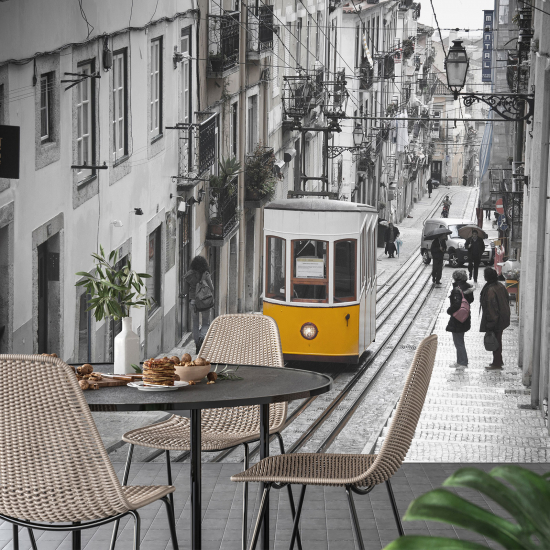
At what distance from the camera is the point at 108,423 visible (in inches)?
384

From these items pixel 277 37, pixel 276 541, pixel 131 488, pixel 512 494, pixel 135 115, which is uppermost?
pixel 277 37

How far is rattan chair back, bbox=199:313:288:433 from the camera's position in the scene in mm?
5059

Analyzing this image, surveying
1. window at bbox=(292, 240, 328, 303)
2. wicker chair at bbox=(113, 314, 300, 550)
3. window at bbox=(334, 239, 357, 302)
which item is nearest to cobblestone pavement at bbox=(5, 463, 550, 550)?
wicker chair at bbox=(113, 314, 300, 550)

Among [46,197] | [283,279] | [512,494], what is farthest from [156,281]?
[512,494]

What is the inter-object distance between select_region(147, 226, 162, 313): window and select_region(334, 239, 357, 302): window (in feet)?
8.49

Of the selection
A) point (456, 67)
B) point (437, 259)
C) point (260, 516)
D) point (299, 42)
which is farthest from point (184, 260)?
point (260, 516)

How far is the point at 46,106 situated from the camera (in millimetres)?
9664

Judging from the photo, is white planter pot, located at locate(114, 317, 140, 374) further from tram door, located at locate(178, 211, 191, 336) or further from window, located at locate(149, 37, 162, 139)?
tram door, located at locate(178, 211, 191, 336)

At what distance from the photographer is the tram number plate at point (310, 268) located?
13.6 metres

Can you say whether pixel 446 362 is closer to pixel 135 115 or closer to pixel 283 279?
pixel 283 279

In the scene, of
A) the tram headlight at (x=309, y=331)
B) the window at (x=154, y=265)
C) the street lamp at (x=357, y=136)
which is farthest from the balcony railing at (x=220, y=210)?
the street lamp at (x=357, y=136)

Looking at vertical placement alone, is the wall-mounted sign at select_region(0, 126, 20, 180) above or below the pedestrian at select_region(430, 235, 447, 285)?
above

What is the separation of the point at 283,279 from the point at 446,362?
10.3 feet

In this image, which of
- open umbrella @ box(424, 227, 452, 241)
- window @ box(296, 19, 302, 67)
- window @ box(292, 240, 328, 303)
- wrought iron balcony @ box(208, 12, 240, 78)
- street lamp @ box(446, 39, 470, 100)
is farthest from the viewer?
open umbrella @ box(424, 227, 452, 241)
